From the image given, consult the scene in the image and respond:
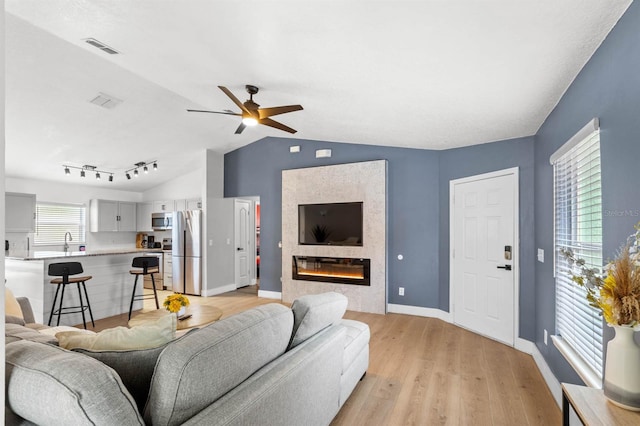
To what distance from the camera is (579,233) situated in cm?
224

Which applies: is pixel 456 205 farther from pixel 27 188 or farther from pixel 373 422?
pixel 27 188

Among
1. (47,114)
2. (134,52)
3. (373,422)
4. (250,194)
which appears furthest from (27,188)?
(373,422)

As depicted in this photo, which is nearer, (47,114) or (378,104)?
(378,104)

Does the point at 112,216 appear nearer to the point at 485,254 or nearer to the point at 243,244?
the point at 243,244

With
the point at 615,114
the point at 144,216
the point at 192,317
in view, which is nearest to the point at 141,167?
the point at 144,216

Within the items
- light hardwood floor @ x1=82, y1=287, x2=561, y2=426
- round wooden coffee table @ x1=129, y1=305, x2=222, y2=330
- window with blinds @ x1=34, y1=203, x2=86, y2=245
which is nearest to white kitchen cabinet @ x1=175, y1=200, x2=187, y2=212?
window with blinds @ x1=34, y1=203, x2=86, y2=245

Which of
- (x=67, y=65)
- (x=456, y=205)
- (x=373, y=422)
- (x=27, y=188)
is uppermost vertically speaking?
(x=67, y=65)

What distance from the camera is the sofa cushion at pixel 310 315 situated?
76.7 inches

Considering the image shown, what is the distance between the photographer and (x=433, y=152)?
488 centimetres

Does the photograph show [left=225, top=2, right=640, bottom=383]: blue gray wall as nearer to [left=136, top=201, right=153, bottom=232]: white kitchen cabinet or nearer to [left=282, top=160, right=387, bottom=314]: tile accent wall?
[left=282, top=160, right=387, bottom=314]: tile accent wall

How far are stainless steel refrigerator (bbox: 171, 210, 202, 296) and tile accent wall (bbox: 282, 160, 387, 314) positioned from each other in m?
1.80

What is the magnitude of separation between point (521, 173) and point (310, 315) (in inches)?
121

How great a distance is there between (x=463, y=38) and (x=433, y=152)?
10.1 feet

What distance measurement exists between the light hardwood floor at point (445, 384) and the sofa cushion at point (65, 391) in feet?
5.75
